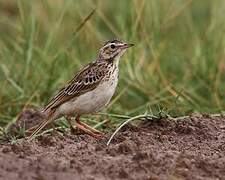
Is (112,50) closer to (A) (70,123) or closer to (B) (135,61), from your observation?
(A) (70,123)

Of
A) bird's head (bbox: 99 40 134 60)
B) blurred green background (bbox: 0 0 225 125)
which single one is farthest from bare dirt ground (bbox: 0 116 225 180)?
blurred green background (bbox: 0 0 225 125)

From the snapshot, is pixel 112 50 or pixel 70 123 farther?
pixel 112 50

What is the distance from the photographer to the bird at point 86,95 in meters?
7.68

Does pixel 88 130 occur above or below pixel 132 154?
above

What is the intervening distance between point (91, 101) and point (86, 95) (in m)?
0.12

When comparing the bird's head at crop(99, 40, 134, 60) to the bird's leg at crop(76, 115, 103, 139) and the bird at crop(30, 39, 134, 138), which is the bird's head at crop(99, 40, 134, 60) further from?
the bird's leg at crop(76, 115, 103, 139)

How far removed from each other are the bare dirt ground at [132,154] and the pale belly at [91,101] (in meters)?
0.37

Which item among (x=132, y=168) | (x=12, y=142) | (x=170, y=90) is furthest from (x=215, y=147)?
(x=170, y=90)

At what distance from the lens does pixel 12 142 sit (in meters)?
6.70

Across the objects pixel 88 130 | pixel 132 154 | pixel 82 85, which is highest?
pixel 82 85

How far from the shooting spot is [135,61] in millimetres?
10344

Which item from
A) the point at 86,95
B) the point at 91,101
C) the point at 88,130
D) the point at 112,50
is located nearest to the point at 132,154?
the point at 88,130

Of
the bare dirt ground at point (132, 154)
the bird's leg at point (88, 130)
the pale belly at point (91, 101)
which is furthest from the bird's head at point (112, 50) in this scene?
the bare dirt ground at point (132, 154)

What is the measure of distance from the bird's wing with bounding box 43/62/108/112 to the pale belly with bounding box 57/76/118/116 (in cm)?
5
